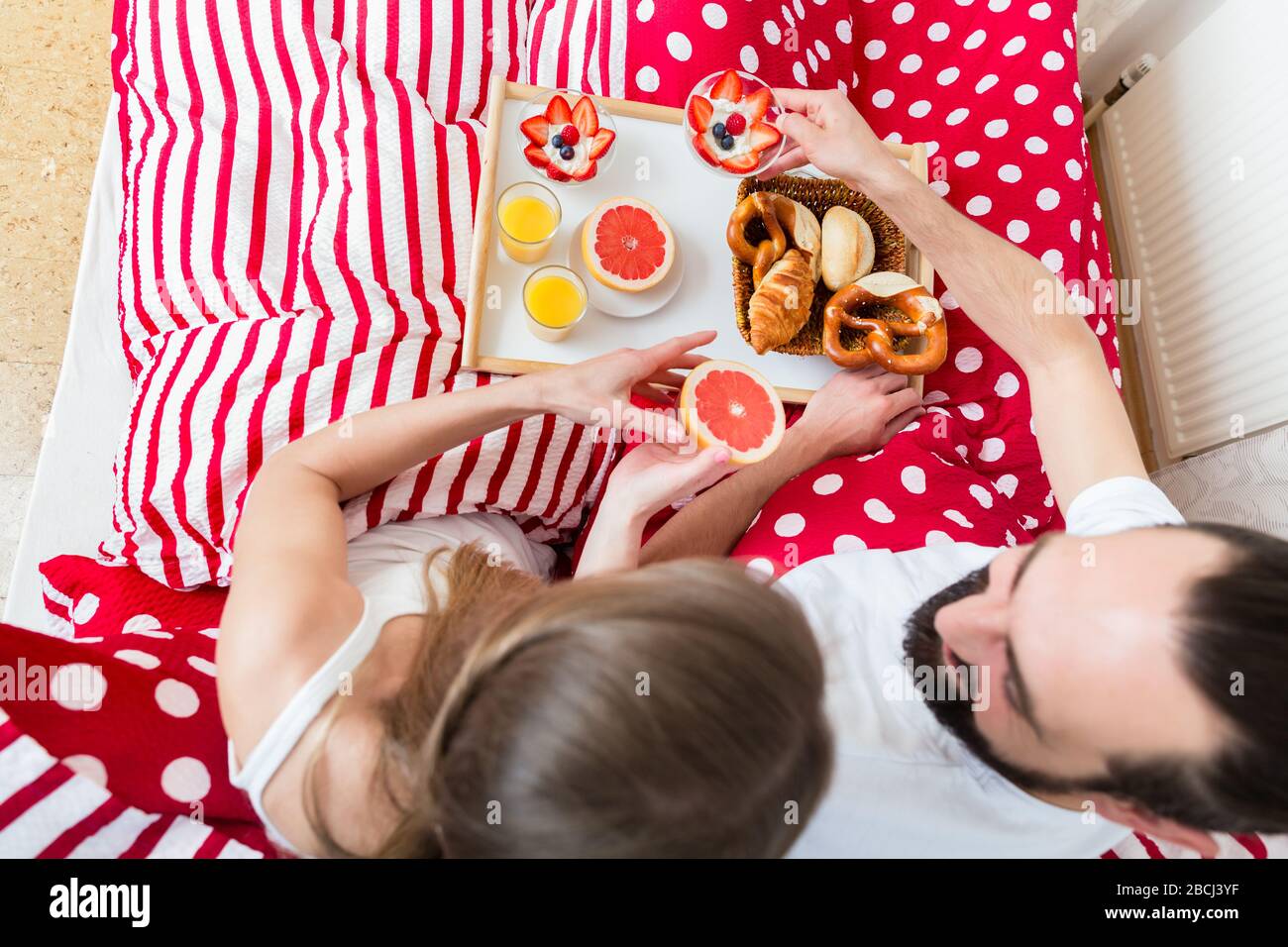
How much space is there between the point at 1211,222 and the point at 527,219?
4.83ft

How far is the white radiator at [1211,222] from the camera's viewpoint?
1592 millimetres

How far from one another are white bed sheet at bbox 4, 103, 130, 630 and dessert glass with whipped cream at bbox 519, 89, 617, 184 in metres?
0.80

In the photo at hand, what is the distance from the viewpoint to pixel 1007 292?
125cm

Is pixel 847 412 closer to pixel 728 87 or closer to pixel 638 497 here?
pixel 638 497

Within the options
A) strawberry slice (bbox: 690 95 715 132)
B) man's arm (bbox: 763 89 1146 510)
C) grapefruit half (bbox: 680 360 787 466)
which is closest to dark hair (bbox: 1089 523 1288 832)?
man's arm (bbox: 763 89 1146 510)

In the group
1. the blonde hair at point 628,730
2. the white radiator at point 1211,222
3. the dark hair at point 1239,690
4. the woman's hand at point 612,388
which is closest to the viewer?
the blonde hair at point 628,730

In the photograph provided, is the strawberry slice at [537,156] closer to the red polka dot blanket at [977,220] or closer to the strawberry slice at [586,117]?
the strawberry slice at [586,117]

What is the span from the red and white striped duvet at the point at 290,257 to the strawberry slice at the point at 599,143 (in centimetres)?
23

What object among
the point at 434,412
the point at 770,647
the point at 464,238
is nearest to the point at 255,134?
the point at 464,238

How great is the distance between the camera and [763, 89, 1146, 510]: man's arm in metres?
1.16
